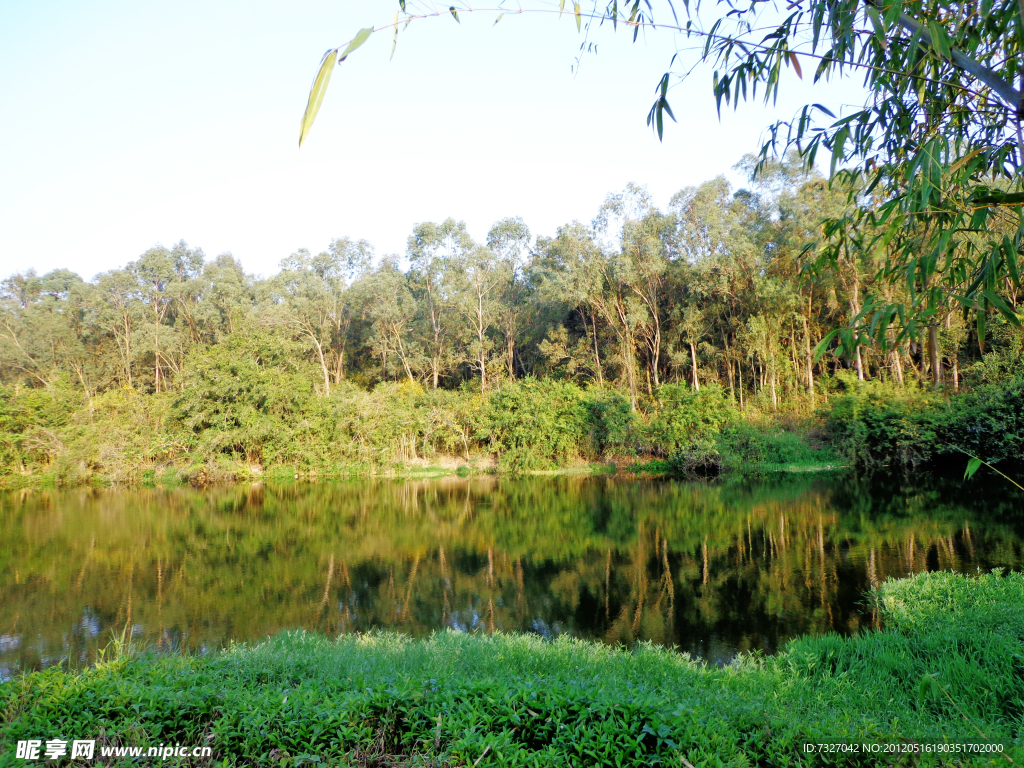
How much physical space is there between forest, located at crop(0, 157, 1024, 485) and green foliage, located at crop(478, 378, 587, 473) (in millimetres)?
81

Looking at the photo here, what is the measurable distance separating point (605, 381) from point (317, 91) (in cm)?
2717

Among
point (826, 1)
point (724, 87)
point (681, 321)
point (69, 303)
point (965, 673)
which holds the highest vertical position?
point (69, 303)

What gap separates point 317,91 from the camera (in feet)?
4.35

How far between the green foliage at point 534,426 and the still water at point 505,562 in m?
5.33

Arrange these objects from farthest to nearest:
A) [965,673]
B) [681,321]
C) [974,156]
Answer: [681,321] < [965,673] < [974,156]

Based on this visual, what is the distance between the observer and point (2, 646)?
288 inches

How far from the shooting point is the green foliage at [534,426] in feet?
75.2

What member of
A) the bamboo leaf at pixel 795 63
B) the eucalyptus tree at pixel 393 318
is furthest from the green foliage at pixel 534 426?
the bamboo leaf at pixel 795 63

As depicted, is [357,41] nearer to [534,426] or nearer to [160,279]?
[534,426]

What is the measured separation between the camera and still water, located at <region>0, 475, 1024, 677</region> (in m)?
7.55

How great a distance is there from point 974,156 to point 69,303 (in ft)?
148

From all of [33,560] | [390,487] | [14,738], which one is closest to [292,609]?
[14,738]

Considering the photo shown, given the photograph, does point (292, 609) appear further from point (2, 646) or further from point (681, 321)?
point (681, 321)

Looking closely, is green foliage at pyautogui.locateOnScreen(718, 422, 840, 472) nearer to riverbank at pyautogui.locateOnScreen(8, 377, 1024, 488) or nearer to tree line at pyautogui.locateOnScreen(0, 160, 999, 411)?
riverbank at pyautogui.locateOnScreen(8, 377, 1024, 488)
